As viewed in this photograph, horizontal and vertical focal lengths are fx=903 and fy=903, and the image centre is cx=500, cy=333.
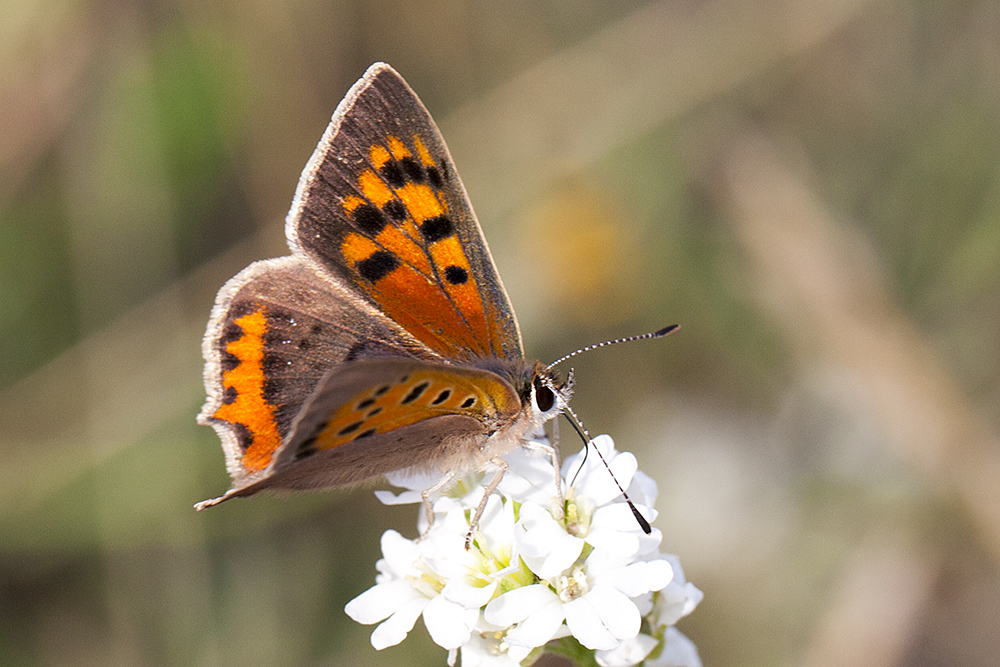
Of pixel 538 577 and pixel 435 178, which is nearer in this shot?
pixel 538 577

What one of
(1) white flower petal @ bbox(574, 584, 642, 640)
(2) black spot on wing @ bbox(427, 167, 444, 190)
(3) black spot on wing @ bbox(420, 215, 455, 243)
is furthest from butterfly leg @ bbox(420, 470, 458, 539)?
(2) black spot on wing @ bbox(427, 167, 444, 190)

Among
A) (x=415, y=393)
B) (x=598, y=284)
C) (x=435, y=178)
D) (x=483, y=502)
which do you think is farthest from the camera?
(x=598, y=284)

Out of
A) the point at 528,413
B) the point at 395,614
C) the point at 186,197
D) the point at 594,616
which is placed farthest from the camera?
the point at 186,197

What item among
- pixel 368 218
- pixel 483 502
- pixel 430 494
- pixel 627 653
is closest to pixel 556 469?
pixel 483 502

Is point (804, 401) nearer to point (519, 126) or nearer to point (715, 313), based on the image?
point (715, 313)

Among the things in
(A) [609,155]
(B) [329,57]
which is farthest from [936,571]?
(B) [329,57]

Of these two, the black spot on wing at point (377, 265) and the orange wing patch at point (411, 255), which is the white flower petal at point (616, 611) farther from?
the black spot on wing at point (377, 265)

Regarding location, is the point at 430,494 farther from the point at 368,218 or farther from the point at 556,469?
the point at 368,218
